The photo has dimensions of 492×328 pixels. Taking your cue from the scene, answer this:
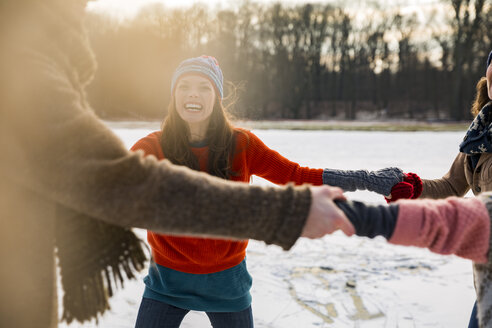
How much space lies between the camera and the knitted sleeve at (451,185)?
2.27 metres

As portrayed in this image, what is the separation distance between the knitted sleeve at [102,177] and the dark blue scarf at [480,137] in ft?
4.84

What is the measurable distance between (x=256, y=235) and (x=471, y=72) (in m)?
29.9

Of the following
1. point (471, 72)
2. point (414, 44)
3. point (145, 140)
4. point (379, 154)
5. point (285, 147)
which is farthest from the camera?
point (414, 44)

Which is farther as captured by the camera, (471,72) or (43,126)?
(471,72)

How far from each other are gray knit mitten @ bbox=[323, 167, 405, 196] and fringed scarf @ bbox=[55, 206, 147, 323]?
1360 mm

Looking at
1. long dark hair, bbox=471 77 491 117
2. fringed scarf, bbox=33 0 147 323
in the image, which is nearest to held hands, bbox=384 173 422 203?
long dark hair, bbox=471 77 491 117

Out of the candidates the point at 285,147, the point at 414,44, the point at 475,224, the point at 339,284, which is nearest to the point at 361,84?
the point at 414,44

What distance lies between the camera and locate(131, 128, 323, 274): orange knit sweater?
195 centimetres

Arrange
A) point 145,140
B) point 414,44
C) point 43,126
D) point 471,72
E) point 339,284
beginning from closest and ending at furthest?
point 43,126
point 145,140
point 339,284
point 471,72
point 414,44

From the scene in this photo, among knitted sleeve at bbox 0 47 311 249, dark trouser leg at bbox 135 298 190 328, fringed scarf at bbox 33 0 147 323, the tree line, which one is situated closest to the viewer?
knitted sleeve at bbox 0 47 311 249

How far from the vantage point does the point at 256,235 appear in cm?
96

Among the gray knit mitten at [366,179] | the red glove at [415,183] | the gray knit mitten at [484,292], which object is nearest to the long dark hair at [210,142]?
the gray knit mitten at [366,179]

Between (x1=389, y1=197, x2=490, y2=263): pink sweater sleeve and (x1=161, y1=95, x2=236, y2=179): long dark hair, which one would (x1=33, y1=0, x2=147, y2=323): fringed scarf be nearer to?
(x1=389, y1=197, x2=490, y2=263): pink sweater sleeve

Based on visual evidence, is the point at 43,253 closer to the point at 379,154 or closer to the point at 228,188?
the point at 228,188
